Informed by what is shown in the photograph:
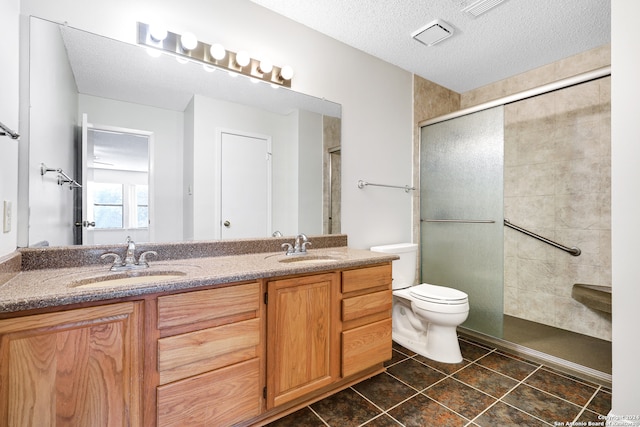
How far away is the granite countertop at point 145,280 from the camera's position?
36.6 inches

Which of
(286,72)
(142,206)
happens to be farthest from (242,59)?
(142,206)

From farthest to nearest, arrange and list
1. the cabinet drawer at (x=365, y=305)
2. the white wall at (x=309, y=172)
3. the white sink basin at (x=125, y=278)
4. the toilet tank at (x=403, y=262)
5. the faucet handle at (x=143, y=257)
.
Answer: the toilet tank at (x=403, y=262) → the white wall at (x=309, y=172) → the cabinet drawer at (x=365, y=305) → the faucet handle at (x=143, y=257) → the white sink basin at (x=125, y=278)

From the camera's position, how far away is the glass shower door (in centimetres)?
229

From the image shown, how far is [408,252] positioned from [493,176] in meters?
0.91

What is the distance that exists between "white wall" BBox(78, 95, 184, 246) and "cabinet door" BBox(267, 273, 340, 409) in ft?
2.37

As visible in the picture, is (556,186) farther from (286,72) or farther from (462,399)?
(286,72)

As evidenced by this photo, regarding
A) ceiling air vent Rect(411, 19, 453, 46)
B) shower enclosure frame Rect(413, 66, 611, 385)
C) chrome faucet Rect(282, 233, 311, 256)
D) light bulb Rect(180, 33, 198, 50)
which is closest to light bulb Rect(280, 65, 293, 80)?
light bulb Rect(180, 33, 198, 50)

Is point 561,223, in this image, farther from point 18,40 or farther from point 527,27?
point 18,40

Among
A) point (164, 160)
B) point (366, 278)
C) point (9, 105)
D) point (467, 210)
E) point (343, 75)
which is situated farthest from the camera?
point (467, 210)

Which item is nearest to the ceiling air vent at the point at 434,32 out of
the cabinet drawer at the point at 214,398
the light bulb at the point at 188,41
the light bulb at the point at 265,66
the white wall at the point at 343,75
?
the white wall at the point at 343,75

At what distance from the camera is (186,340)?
45.8 inches

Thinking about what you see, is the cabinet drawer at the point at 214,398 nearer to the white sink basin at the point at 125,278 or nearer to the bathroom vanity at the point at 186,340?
the bathroom vanity at the point at 186,340

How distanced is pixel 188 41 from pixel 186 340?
1563 millimetres

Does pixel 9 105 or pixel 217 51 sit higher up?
pixel 217 51
